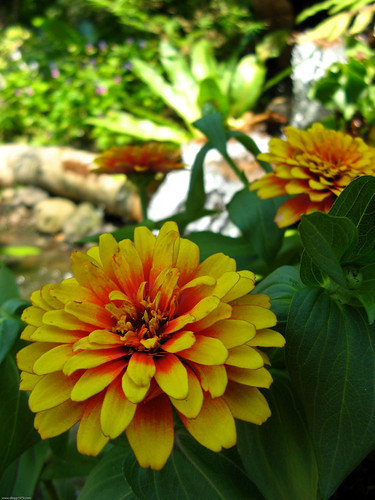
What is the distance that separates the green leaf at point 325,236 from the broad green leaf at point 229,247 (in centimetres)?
27

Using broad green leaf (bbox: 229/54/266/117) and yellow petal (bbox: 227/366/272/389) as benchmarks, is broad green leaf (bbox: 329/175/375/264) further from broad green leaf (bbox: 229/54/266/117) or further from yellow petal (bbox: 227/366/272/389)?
broad green leaf (bbox: 229/54/266/117)

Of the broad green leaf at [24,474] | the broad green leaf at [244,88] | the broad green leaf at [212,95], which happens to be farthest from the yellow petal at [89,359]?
the broad green leaf at [244,88]

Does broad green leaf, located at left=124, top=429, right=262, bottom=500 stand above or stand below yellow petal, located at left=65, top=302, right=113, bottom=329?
below

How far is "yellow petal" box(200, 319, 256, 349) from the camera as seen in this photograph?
0.33 meters

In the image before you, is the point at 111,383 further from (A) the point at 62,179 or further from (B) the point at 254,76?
(A) the point at 62,179

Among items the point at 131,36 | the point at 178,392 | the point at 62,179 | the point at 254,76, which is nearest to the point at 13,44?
the point at 131,36

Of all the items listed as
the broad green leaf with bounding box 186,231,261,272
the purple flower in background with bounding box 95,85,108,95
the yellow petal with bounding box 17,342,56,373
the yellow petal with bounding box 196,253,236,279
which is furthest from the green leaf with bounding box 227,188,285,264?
the purple flower in background with bounding box 95,85,108,95

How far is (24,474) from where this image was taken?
1.93 ft

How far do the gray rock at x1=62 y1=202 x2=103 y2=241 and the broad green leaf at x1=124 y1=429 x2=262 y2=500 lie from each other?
2.55 metres

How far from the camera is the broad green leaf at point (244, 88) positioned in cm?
270

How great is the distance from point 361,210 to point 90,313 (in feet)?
0.83

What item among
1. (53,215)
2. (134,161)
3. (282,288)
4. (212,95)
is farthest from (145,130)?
(282,288)

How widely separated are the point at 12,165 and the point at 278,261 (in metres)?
3.37

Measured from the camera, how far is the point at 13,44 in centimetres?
467
